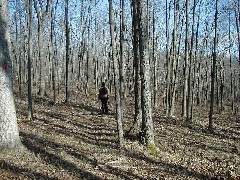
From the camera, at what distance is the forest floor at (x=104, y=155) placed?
8.47 meters

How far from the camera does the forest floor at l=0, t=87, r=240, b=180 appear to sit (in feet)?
27.8

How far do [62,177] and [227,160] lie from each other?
23.2ft

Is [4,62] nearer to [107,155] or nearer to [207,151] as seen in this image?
[107,155]

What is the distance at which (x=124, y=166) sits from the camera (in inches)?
379

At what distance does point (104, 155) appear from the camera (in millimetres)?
10453

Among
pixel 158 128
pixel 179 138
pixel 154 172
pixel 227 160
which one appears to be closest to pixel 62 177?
pixel 154 172

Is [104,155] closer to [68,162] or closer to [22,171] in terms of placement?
[68,162]

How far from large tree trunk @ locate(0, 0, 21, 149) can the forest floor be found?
1.23 ft

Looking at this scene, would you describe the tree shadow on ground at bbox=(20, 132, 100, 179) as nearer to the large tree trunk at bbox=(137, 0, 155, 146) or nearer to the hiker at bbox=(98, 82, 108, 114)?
the large tree trunk at bbox=(137, 0, 155, 146)

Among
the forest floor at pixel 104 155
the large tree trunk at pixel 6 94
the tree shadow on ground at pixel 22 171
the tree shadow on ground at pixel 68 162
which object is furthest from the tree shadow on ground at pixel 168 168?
the large tree trunk at pixel 6 94

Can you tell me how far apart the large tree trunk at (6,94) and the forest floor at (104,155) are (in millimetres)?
375

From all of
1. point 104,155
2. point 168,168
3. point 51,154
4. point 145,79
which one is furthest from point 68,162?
point 145,79

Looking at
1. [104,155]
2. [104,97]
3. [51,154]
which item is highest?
[104,97]

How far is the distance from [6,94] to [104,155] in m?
3.65
